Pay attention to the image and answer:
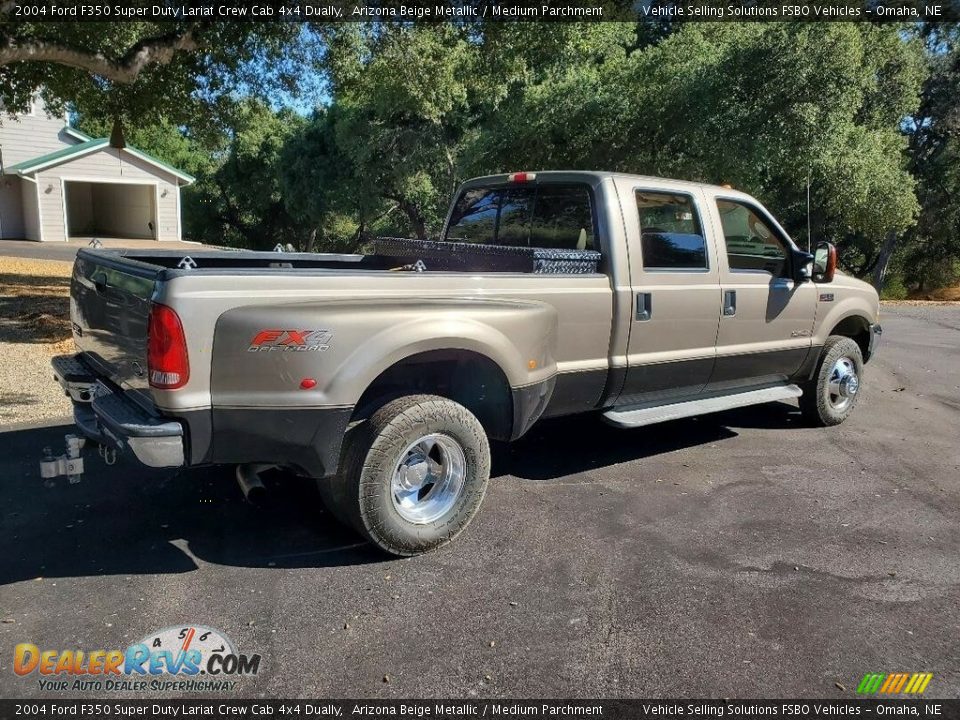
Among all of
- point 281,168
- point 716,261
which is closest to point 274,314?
point 716,261

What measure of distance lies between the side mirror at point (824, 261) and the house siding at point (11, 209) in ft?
95.8

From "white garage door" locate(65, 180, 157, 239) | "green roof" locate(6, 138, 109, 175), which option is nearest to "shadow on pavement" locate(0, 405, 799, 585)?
"green roof" locate(6, 138, 109, 175)

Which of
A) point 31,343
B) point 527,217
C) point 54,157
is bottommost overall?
point 31,343

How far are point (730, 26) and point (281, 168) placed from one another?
868 inches

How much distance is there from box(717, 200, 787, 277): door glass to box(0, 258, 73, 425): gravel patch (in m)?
5.37

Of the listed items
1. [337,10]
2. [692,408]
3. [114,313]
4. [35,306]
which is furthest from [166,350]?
[35,306]

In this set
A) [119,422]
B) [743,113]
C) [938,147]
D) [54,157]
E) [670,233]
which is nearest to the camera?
[119,422]

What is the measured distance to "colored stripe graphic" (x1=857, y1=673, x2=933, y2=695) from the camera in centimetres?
283

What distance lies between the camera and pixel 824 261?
582cm

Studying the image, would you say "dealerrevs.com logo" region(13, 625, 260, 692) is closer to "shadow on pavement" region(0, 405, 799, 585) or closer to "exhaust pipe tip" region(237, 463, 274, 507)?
"shadow on pavement" region(0, 405, 799, 585)

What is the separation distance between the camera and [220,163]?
41000mm

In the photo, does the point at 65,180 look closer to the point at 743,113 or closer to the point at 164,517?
the point at 743,113

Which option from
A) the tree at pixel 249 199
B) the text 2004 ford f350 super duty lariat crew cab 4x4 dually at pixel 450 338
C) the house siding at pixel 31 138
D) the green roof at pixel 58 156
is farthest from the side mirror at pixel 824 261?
the tree at pixel 249 199

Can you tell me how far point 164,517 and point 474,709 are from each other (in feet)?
7.68
